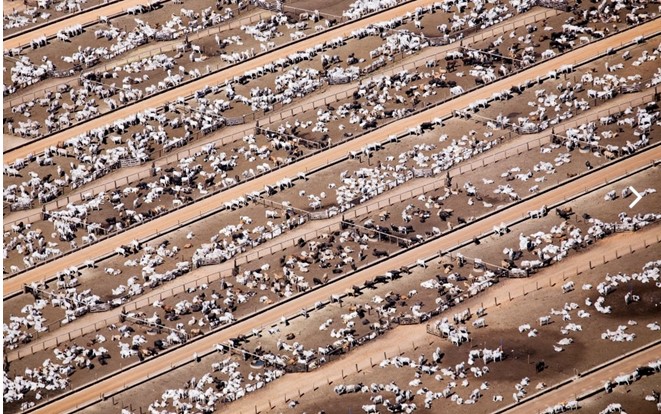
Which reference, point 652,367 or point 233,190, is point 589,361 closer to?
point 652,367

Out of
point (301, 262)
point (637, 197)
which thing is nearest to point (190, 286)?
point (301, 262)

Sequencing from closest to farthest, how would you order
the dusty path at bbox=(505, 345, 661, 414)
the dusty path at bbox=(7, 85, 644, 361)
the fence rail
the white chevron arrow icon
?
the dusty path at bbox=(505, 345, 661, 414) → the fence rail → the dusty path at bbox=(7, 85, 644, 361) → the white chevron arrow icon

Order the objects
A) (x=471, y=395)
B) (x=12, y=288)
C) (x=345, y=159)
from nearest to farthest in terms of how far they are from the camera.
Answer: (x=471, y=395) < (x=12, y=288) < (x=345, y=159)

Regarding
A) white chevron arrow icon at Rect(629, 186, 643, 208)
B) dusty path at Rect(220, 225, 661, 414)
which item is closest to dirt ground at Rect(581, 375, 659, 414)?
dusty path at Rect(220, 225, 661, 414)

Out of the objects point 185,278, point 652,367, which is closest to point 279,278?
point 185,278

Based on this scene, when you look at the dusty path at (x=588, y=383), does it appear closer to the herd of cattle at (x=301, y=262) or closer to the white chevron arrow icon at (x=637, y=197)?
the herd of cattle at (x=301, y=262)

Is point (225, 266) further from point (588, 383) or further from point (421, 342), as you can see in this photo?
point (588, 383)

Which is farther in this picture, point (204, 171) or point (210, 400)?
point (204, 171)

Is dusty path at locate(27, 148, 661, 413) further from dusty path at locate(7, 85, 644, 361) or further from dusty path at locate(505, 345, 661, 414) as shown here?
dusty path at locate(505, 345, 661, 414)
